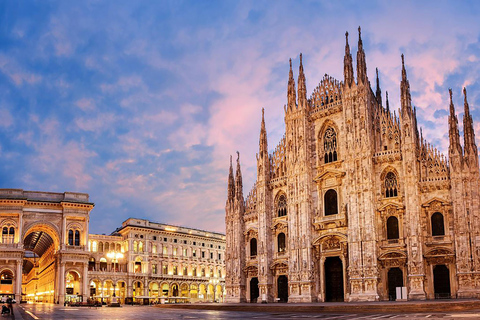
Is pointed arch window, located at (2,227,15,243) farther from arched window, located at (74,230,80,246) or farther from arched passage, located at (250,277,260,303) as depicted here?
arched passage, located at (250,277,260,303)

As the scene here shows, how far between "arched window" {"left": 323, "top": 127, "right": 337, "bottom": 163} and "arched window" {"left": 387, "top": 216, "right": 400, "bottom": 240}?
346 inches

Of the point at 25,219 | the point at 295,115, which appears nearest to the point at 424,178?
the point at 295,115

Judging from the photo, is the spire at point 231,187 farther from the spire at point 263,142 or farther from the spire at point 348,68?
the spire at point 348,68

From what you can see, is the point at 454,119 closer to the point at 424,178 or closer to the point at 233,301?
the point at 424,178

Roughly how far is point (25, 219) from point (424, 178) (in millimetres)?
52285

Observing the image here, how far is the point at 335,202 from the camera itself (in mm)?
50125

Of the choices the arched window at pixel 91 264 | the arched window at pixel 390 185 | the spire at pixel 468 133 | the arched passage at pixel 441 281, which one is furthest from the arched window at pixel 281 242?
the arched window at pixel 91 264

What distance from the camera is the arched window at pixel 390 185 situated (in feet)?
152

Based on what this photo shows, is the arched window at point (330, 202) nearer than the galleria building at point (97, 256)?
Yes

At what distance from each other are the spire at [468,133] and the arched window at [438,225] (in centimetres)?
596

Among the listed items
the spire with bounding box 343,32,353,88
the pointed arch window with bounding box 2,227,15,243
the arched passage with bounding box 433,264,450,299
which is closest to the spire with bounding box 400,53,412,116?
the spire with bounding box 343,32,353,88

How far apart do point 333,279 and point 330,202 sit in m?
7.65

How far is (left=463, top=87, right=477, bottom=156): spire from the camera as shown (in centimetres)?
4305

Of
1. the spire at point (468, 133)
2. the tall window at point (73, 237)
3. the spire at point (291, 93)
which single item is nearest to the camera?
the spire at point (468, 133)
